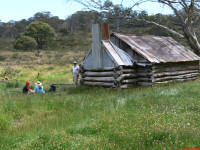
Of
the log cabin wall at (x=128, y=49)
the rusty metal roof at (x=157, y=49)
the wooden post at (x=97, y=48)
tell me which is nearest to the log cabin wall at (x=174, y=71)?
the rusty metal roof at (x=157, y=49)

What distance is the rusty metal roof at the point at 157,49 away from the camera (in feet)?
44.0

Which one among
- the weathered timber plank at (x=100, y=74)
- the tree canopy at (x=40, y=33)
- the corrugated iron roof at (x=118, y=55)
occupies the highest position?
the tree canopy at (x=40, y=33)

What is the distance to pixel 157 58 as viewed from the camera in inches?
521

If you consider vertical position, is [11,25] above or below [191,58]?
above

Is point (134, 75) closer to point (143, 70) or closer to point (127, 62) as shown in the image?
point (143, 70)

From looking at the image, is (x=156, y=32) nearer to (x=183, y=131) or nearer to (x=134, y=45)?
(x=134, y=45)

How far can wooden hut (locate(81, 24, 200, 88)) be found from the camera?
494 inches

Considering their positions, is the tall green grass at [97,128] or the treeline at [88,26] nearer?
the tall green grass at [97,128]

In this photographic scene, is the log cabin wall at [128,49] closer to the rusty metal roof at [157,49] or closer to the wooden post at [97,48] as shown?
the rusty metal roof at [157,49]

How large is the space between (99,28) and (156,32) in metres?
32.8

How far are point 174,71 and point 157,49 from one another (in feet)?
6.11

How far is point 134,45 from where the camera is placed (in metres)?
13.9

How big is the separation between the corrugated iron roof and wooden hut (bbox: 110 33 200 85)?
1.61 feet

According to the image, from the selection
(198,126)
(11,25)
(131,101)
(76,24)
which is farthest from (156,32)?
(11,25)
